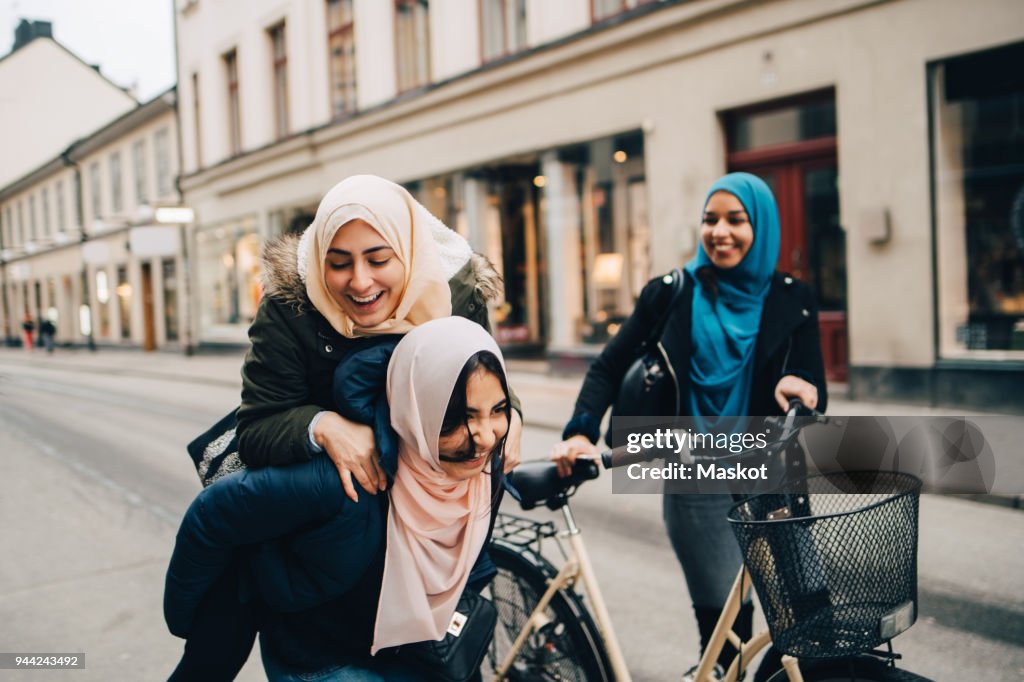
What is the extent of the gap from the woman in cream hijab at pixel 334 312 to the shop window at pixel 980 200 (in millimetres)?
8504

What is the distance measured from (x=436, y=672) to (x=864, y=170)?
8.99m

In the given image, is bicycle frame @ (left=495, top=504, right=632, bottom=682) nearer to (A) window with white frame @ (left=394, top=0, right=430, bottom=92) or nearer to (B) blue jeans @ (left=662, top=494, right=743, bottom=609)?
(B) blue jeans @ (left=662, top=494, right=743, bottom=609)

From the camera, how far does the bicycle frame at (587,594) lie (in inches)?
96.5

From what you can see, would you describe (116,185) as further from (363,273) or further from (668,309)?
(363,273)

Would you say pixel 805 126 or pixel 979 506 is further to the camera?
pixel 805 126

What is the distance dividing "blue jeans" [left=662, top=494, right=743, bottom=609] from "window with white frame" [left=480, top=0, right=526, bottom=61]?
12.6m

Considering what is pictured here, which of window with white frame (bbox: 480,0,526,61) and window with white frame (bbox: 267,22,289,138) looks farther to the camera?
window with white frame (bbox: 267,22,289,138)

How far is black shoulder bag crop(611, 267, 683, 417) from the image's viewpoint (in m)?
2.67

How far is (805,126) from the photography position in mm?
10305

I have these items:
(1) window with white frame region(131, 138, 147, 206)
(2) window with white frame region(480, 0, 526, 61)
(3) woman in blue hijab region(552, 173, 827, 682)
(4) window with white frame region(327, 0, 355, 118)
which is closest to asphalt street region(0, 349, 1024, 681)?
(3) woman in blue hijab region(552, 173, 827, 682)

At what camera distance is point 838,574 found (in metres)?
1.77

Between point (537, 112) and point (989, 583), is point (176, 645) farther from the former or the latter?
point (537, 112)

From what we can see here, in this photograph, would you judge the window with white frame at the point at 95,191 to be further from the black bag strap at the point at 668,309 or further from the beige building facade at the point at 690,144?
the black bag strap at the point at 668,309

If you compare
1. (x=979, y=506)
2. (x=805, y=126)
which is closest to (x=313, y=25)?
(x=805, y=126)
